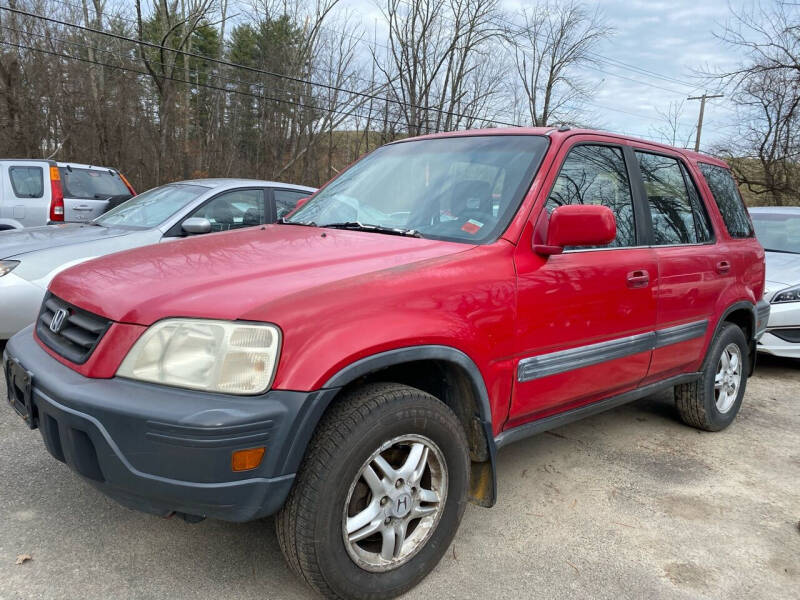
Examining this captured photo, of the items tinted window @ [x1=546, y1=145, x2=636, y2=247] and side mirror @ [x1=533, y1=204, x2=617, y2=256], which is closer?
side mirror @ [x1=533, y1=204, x2=617, y2=256]

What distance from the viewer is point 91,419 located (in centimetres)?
186

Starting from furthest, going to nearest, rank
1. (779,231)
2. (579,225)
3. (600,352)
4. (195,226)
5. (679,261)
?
1. (779,231)
2. (195,226)
3. (679,261)
4. (600,352)
5. (579,225)

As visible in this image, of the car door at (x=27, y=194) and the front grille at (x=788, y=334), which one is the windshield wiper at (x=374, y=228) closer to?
the front grille at (x=788, y=334)

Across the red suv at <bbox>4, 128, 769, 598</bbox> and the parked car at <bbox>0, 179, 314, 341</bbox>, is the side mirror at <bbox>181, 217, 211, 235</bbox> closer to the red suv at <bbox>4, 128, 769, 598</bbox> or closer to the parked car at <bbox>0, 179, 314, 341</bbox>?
the parked car at <bbox>0, 179, 314, 341</bbox>

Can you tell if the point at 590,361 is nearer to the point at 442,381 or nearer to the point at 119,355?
the point at 442,381

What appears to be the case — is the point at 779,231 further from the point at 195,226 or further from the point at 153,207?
the point at 153,207


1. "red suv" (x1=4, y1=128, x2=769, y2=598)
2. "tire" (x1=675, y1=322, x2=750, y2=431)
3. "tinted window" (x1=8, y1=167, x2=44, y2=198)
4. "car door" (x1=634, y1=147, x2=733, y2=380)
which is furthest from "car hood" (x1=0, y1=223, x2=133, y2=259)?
"tire" (x1=675, y1=322, x2=750, y2=431)

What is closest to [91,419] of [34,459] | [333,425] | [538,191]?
[333,425]

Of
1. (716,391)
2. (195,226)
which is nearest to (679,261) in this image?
(716,391)

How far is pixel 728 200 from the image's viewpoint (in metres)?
4.27

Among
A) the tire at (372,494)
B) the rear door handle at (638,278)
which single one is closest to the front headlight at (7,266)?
the tire at (372,494)

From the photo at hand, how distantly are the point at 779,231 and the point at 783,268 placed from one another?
115cm

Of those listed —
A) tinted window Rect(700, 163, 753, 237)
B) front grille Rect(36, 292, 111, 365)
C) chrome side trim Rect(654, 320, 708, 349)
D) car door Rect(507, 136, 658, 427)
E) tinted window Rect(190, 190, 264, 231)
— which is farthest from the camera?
tinted window Rect(190, 190, 264, 231)

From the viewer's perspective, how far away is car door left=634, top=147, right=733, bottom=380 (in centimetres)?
342
